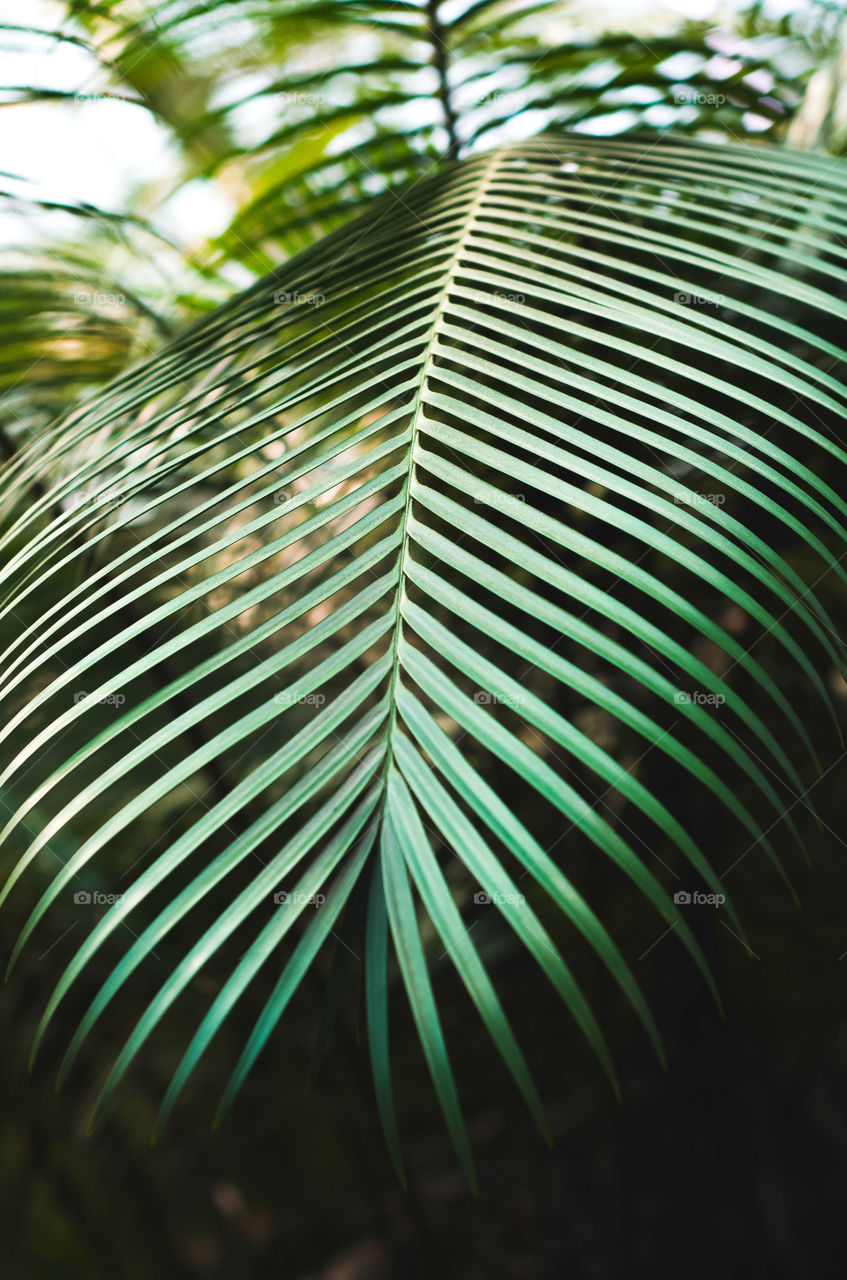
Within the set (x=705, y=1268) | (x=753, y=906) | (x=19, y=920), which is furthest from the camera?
(x=753, y=906)

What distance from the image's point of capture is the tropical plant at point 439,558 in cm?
25

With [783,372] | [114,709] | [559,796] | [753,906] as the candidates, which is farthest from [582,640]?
[753,906]

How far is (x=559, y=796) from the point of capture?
0.24 meters

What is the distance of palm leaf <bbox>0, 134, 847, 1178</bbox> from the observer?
247 mm

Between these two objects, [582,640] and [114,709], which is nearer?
[582,640]

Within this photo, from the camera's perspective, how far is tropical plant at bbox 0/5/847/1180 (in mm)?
248

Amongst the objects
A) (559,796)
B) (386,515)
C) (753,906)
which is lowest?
(753,906)

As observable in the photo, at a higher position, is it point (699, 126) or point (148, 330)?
point (148, 330)

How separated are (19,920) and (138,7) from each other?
0.86 m

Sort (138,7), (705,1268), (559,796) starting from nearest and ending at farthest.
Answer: (559,796), (138,7), (705,1268)

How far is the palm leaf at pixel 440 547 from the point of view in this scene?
0.81 ft

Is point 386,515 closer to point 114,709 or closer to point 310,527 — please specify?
point 310,527

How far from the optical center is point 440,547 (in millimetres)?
311

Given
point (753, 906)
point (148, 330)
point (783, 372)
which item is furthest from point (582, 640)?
point (753, 906)
